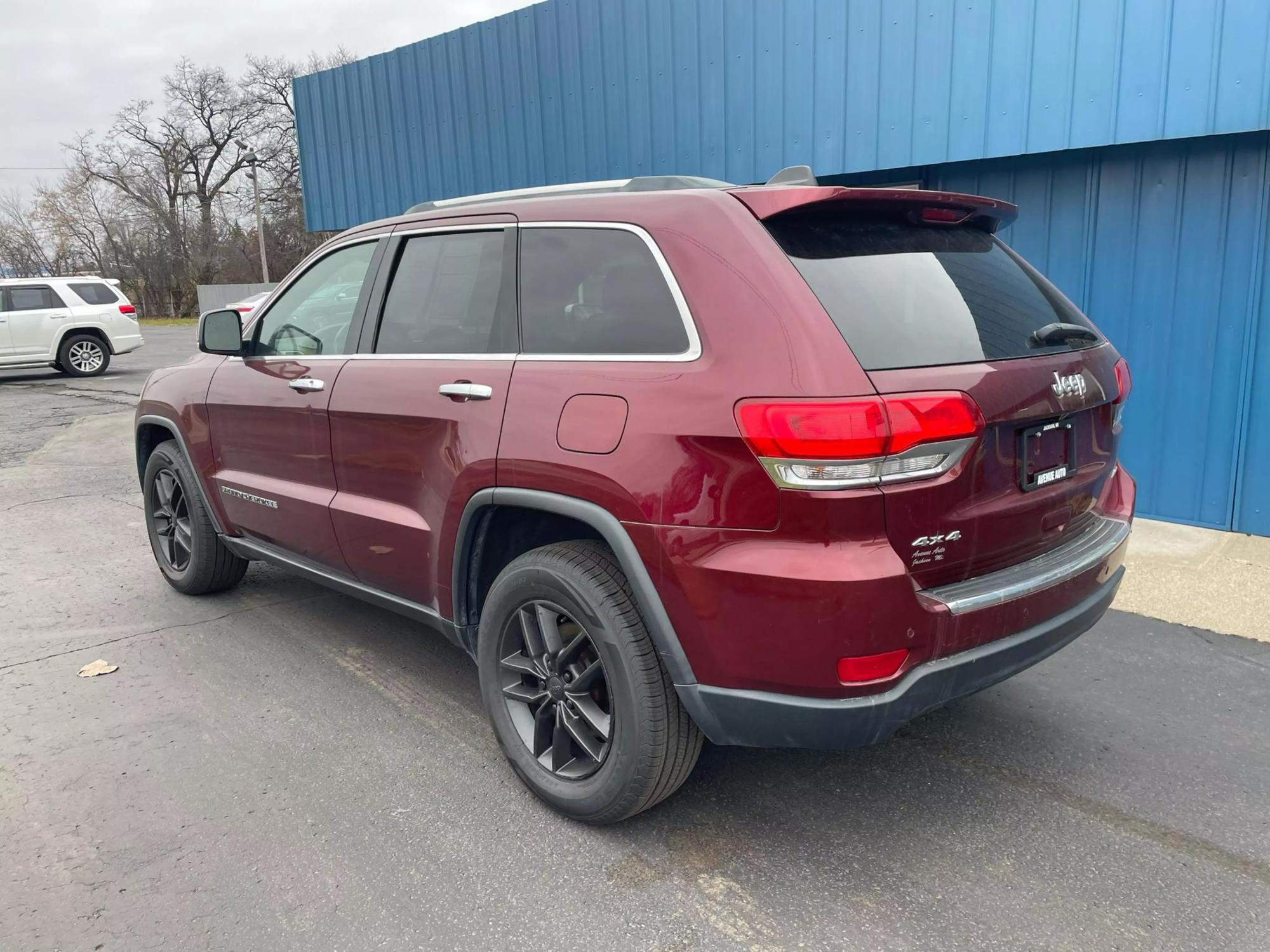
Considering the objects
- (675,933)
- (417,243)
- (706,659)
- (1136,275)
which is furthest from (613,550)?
(1136,275)

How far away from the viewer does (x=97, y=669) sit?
4.09m

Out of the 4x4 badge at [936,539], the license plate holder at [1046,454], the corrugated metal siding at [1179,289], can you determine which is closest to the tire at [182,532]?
the 4x4 badge at [936,539]

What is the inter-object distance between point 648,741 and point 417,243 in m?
2.04

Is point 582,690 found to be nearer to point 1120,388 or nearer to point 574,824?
point 574,824

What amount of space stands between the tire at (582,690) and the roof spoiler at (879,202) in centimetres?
107

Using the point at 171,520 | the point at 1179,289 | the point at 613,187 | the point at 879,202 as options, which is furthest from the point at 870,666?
the point at 1179,289

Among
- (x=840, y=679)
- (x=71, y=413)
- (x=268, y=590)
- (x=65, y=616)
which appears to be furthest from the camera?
(x=71, y=413)

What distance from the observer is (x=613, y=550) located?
2580 millimetres

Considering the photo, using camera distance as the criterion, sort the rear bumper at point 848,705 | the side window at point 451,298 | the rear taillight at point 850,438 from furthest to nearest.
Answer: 1. the side window at point 451,298
2. the rear bumper at point 848,705
3. the rear taillight at point 850,438

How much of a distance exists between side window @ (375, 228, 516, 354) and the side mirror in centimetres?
96

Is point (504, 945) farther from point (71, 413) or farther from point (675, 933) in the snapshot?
point (71, 413)

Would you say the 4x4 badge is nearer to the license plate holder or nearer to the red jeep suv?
the red jeep suv

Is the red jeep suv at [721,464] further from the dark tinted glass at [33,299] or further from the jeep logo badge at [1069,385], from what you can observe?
the dark tinted glass at [33,299]

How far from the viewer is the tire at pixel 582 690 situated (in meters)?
2.57
